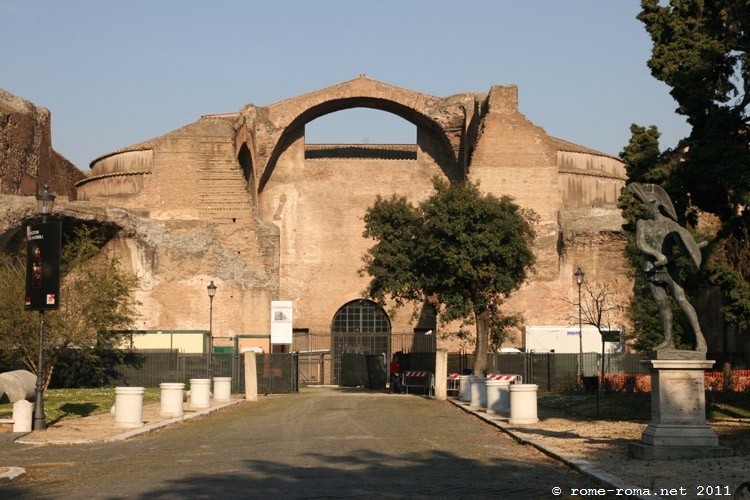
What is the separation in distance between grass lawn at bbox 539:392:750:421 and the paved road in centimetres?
277

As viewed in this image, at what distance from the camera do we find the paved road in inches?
361

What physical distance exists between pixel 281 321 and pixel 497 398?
18.8 metres

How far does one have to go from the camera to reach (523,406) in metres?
18.0

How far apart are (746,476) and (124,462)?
22.2ft

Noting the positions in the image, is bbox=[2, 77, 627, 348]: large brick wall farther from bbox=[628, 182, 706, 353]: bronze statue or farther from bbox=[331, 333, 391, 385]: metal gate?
bbox=[628, 182, 706, 353]: bronze statue

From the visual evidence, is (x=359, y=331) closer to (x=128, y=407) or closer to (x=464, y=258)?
(x=464, y=258)

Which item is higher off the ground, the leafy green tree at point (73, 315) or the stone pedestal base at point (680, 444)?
the leafy green tree at point (73, 315)

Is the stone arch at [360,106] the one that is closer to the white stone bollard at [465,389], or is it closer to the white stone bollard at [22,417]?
the white stone bollard at [465,389]

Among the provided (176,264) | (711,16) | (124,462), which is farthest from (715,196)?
(176,264)

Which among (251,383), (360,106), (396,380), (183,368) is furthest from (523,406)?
(360,106)

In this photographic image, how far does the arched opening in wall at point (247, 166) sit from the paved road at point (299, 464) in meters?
30.6

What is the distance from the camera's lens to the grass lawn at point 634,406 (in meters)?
18.4

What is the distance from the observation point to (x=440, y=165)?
52.2m

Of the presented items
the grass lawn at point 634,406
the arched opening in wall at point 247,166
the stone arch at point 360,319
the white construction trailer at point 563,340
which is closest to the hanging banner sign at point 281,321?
the white construction trailer at point 563,340
